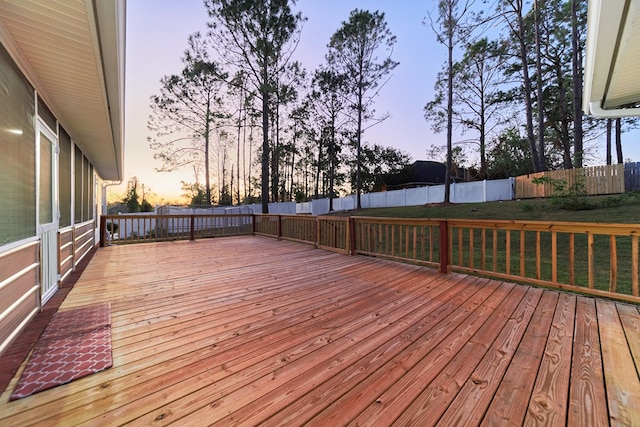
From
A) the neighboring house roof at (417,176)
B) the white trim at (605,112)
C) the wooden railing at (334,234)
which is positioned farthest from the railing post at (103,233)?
the neighboring house roof at (417,176)

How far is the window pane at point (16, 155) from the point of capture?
5.82 ft

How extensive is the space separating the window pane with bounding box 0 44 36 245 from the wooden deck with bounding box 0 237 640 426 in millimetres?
1046

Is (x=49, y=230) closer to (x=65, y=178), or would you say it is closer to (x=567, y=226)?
(x=65, y=178)

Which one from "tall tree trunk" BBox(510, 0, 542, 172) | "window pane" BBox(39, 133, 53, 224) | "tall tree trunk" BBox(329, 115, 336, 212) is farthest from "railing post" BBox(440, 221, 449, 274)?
"tall tree trunk" BBox(329, 115, 336, 212)

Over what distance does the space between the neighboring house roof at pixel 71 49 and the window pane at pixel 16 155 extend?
0.19 meters

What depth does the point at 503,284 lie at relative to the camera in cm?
316

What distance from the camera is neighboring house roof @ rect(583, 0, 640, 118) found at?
5.49 feet

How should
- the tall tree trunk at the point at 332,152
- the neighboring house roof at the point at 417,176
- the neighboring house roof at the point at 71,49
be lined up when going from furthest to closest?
the neighboring house roof at the point at 417,176 < the tall tree trunk at the point at 332,152 < the neighboring house roof at the point at 71,49

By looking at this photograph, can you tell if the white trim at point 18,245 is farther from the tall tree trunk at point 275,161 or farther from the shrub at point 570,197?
the tall tree trunk at point 275,161

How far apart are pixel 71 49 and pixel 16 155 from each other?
0.95 m

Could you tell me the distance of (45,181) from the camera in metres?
2.80

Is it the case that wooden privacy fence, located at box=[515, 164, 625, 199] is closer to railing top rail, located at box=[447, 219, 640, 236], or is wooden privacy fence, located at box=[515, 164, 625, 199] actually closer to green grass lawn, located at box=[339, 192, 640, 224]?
green grass lawn, located at box=[339, 192, 640, 224]

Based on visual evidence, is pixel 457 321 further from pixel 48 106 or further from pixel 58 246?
pixel 48 106

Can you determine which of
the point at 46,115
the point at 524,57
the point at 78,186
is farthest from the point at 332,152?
the point at 46,115
